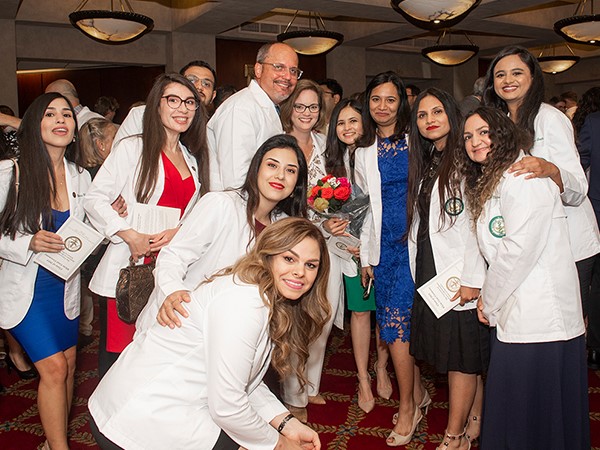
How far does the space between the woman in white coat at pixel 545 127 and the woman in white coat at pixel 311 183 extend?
1.01 meters

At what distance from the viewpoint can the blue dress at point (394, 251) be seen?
131 inches

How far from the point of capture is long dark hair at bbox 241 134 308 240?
2.67 m

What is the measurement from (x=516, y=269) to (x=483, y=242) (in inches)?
Answer: 9.8

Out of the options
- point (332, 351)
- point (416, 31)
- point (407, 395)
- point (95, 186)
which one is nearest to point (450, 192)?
point (407, 395)

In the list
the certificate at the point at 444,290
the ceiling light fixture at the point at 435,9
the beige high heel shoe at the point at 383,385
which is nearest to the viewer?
the certificate at the point at 444,290

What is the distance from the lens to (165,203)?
3010 mm

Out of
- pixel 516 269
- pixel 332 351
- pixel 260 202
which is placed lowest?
pixel 332 351

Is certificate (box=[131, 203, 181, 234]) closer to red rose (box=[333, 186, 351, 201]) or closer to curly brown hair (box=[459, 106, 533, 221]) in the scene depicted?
red rose (box=[333, 186, 351, 201])

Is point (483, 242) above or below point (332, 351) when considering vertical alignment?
above

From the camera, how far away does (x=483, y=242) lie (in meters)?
2.65

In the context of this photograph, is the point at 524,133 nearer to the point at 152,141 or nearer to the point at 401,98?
the point at 401,98

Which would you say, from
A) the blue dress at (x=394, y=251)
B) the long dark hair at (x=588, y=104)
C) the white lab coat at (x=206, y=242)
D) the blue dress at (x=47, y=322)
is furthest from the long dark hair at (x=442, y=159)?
the long dark hair at (x=588, y=104)

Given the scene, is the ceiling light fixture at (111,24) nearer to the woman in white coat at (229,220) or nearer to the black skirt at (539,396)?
the woman in white coat at (229,220)

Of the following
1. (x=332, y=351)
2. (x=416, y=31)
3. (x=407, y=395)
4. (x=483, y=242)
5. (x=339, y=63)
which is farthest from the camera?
(x=339, y=63)
